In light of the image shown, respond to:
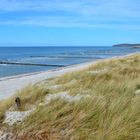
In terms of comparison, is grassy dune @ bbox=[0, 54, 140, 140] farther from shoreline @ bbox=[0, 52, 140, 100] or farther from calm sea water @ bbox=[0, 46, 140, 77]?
calm sea water @ bbox=[0, 46, 140, 77]

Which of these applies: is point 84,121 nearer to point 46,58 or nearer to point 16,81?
point 16,81

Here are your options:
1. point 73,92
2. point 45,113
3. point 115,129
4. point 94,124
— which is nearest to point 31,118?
point 45,113

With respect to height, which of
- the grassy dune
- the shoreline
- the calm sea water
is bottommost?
the calm sea water

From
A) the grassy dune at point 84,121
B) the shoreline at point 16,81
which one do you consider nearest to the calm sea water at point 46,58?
the shoreline at point 16,81

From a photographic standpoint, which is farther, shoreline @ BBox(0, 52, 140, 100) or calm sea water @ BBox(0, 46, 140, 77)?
calm sea water @ BBox(0, 46, 140, 77)

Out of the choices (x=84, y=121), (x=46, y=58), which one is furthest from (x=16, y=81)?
(x=46, y=58)

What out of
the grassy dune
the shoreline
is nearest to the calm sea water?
the shoreline

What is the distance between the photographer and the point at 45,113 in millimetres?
4730

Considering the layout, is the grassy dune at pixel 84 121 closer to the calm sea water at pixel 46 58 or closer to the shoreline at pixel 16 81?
the shoreline at pixel 16 81

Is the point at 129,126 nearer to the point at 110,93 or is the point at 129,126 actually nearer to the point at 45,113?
the point at 45,113

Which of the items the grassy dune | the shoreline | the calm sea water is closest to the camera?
the grassy dune

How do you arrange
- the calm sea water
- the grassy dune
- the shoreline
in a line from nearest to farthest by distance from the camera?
1. the grassy dune
2. the shoreline
3. the calm sea water

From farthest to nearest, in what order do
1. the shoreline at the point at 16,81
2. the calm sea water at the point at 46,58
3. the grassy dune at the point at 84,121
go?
the calm sea water at the point at 46,58 → the shoreline at the point at 16,81 → the grassy dune at the point at 84,121

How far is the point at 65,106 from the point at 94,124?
71 cm
